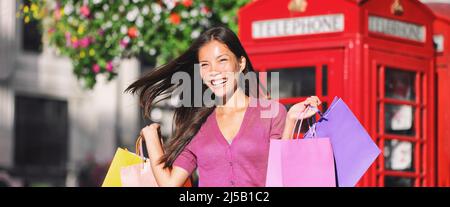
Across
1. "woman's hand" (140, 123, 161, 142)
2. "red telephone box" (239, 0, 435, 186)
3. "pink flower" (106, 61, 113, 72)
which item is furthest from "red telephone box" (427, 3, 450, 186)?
"pink flower" (106, 61, 113, 72)

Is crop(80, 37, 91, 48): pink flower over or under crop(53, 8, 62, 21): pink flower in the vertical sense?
under

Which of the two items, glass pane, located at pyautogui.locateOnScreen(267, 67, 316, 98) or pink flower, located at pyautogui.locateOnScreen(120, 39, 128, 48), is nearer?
glass pane, located at pyautogui.locateOnScreen(267, 67, 316, 98)

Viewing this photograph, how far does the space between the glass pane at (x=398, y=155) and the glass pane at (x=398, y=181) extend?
7cm

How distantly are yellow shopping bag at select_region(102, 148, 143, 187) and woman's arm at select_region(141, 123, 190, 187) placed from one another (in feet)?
0.69

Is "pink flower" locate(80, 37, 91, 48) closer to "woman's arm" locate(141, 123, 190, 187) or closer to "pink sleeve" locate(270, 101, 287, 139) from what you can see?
"woman's arm" locate(141, 123, 190, 187)

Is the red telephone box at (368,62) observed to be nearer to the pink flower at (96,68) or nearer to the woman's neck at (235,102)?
the woman's neck at (235,102)

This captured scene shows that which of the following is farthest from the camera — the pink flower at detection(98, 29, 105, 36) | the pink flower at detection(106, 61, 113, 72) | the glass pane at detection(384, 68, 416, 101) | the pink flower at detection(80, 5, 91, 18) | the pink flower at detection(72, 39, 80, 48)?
the pink flower at detection(72, 39, 80, 48)

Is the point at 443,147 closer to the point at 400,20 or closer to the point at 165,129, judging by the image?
the point at 400,20

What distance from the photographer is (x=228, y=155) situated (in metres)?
4.53

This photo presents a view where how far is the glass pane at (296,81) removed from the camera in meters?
7.46

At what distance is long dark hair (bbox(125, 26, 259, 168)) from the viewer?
4.71 m

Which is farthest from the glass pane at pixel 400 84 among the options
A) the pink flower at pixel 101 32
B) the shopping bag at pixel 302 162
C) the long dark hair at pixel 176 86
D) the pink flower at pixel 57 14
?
the pink flower at pixel 57 14

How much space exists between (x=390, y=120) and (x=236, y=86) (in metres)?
3.15

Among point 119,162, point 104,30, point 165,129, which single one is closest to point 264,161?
point 119,162
